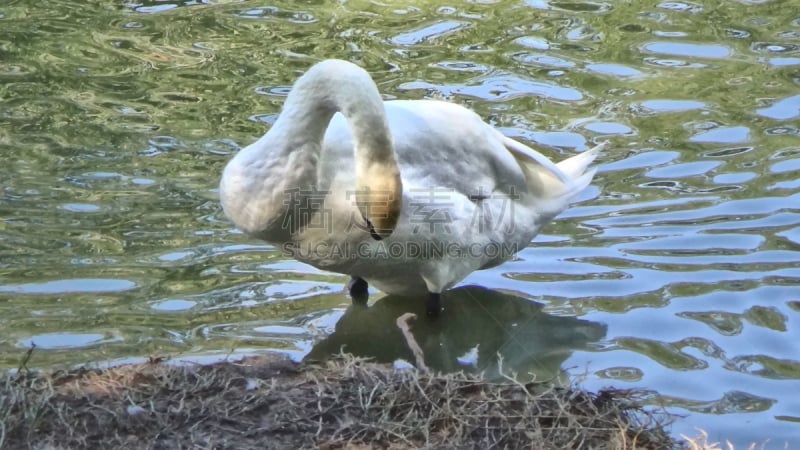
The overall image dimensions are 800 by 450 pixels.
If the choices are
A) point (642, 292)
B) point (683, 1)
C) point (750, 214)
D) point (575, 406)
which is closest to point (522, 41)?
point (683, 1)

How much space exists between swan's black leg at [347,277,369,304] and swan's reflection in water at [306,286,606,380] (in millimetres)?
59

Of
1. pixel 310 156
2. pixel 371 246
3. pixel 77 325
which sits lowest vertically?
pixel 77 325

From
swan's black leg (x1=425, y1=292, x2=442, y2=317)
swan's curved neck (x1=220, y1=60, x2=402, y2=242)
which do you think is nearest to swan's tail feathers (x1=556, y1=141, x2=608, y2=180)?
swan's black leg (x1=425, y1=292, x2=442, y2=317)

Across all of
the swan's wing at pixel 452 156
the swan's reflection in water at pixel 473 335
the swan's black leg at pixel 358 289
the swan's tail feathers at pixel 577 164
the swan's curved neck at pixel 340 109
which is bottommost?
the swan's reflection in water at pixel 473 335

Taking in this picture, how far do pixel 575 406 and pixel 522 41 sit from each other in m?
5.75

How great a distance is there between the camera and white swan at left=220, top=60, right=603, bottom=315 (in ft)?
16.9

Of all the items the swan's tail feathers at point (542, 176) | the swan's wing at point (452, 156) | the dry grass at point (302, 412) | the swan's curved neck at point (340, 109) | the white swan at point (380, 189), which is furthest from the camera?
the swan's tail feathers at point (542, 176)

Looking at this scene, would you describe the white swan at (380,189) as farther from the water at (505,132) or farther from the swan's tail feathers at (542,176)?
the water at (505,132)

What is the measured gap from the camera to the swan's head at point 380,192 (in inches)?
197

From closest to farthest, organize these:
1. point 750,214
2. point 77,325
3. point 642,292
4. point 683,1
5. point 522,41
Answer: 1. point 77,325
2. point 642,292
3. point 750,214
4. point 522,41
5. point 683,1

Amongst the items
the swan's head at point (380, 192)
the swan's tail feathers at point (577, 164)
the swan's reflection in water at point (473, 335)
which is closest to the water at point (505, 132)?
the swan's reflection in water at point (473, 335)

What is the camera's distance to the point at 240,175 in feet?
18.8

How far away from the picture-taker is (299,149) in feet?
18.5

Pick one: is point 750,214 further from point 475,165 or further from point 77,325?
point 77,325
